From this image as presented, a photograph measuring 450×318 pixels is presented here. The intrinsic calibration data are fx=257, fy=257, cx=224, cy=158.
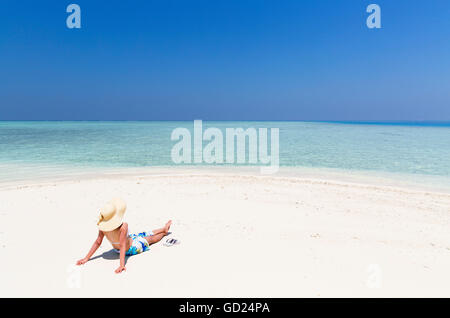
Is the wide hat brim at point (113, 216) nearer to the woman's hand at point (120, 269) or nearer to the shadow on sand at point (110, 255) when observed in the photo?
the woman's hand at point (120, 269)

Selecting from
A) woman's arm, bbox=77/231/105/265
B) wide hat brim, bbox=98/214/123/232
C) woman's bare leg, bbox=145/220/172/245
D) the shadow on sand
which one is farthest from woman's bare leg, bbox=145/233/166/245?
wide hat brim, bbox=98/214/123/232

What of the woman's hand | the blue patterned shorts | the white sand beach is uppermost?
the blue patterned shorts

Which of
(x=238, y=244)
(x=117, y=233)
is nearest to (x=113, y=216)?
(x=117, y=233)

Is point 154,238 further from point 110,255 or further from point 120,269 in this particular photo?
point 120,269

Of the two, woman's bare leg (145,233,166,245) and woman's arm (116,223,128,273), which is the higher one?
woman's arm (116,223,128,273)

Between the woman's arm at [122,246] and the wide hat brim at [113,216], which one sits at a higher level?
the wide hat brim at [113,216]

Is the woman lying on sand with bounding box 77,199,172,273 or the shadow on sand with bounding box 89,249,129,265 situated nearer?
the woman lying on sand with bounding box 77,199,172,273

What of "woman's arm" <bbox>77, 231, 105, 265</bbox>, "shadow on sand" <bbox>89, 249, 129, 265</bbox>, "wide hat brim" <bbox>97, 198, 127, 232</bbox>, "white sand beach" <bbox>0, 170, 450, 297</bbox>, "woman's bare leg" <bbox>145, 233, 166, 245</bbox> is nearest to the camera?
"white sand beach" <bbox>0, 170, 450, 297</bbox>

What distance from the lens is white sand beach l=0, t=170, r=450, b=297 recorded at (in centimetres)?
366

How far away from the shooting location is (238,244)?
196 inches

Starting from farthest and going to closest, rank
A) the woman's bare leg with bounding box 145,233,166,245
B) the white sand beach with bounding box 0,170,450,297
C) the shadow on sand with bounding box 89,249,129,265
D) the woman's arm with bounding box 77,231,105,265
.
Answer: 1. the woman's bare leg with bounding box 145,233,166,245
2. the shadow on sand with bounding box 89,249,129,265
3. the woman's arm with bounding box 77,231,105,265
4. the white sand beach with bounding box 0,170,450,297

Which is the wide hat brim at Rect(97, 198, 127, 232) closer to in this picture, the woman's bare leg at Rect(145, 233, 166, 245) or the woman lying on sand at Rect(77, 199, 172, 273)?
the woman lying on sand at Rect(77, 199, 172, 273)

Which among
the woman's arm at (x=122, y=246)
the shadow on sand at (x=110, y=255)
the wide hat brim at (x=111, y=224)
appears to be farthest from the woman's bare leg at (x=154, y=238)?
the wide hat brim at (x=111, y=224)

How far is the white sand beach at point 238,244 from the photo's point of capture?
12.0ft
